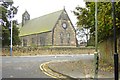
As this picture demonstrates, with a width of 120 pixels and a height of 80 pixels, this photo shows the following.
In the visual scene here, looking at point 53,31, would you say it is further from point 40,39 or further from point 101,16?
point 101,16

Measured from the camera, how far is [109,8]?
1443cm

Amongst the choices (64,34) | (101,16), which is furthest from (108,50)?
(64,34)

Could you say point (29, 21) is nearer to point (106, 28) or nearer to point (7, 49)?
point (7, 49)

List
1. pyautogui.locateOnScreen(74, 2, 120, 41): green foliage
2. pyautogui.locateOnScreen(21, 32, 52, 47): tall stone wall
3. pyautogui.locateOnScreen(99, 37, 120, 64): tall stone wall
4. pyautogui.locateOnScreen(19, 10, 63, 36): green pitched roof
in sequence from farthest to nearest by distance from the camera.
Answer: pyautogui.locateOnScreen(19, 10, 63, 36): green pitched roof, pyautogui.locateOnScreen(21, 32, 52, 47): tall stone wall, pyautogui.locateOnScreen(99, 37, 120, 64): tall stone wall, pyautogui.locateOnScreen(74, 2, 120, 41): green foliage

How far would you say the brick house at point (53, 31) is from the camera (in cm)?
7406

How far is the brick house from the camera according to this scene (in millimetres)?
74062

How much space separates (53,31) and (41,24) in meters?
6.77

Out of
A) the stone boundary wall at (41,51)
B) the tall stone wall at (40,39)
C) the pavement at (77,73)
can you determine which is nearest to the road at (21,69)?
the pavement at (77,73)

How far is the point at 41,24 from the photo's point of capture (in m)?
78.8

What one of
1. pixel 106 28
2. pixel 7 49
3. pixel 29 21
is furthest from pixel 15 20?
pixel 29 21

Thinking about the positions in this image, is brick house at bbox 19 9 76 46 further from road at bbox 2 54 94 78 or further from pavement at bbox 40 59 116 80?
pavement at bbox 40 59 116 80

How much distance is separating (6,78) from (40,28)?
64.9 meters

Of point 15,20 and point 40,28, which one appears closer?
point 15,20

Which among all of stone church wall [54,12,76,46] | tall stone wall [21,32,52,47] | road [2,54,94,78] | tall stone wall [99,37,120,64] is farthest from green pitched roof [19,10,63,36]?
tall stone wall [99,37,120,64]
